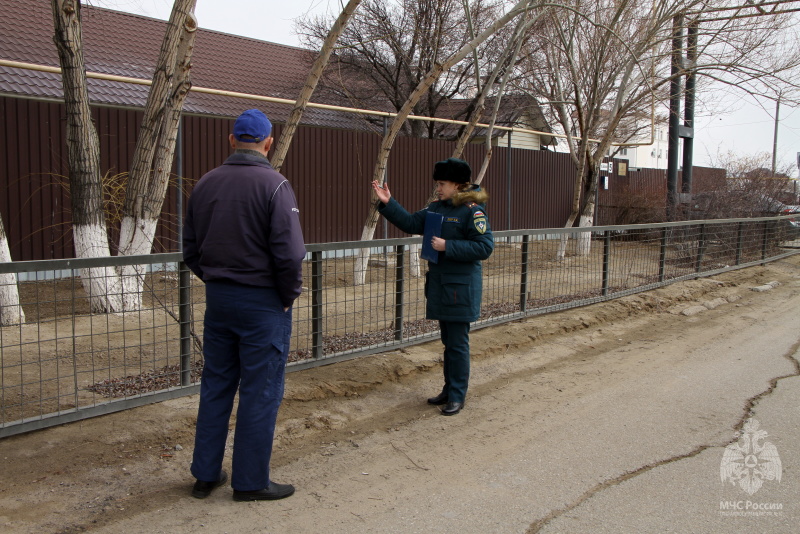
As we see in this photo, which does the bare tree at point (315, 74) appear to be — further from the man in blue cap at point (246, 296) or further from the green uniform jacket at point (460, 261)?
the man in blue cap at point (246, 296)

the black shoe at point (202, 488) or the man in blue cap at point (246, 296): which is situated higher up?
the man in blue cap at point (246, 296)

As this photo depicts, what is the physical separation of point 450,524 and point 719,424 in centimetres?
260

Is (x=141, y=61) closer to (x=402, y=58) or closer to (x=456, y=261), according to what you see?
(x=402, y=58)

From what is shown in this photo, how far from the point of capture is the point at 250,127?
→ 12.0 ft

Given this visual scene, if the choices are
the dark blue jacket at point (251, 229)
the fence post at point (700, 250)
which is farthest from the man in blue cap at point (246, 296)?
→ the fence post at point (700, 250)

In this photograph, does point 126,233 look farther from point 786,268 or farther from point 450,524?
point 786,268

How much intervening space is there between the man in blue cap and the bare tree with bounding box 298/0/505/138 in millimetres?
13788

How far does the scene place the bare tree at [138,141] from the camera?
6109 millimetres

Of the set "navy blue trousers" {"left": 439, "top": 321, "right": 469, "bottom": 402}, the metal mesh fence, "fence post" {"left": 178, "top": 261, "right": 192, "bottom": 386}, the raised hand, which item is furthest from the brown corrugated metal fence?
"navy blue trousers" {"left": 439, "top": 321, "right": 469, "bottom": 402}

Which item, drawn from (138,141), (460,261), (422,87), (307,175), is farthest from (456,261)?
(307,175)

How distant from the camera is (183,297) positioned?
4.93 metres

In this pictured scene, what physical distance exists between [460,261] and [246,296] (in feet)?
6.51

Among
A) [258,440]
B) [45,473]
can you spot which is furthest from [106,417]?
[258,440]

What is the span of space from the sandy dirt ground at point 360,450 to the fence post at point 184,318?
220mm
